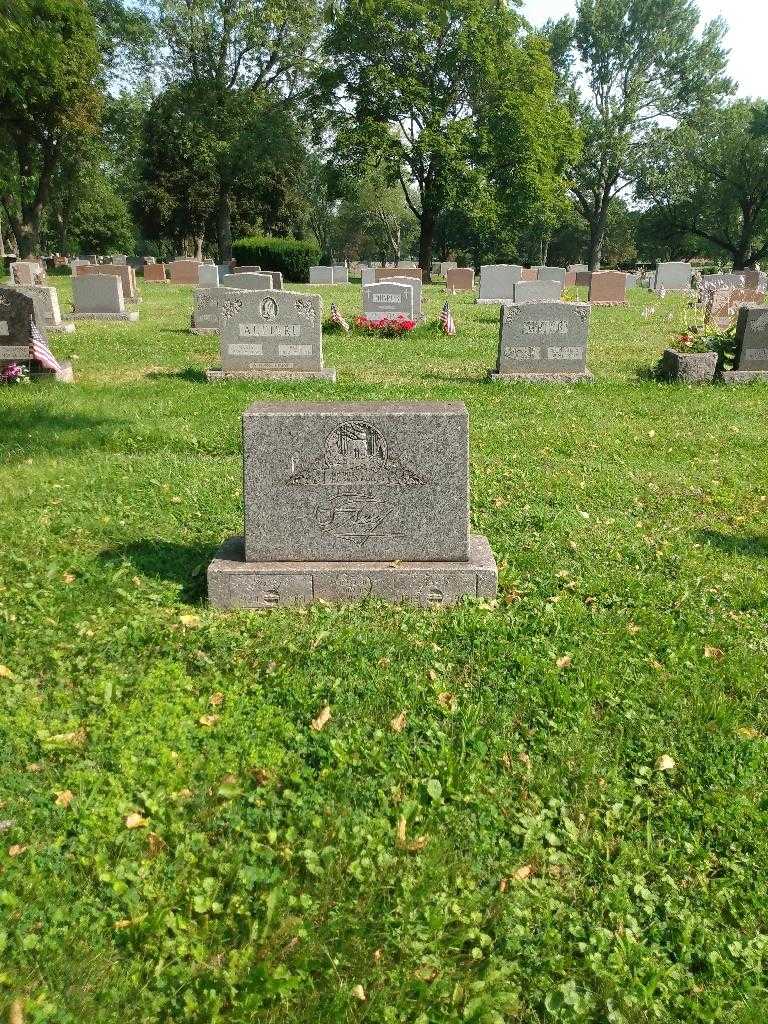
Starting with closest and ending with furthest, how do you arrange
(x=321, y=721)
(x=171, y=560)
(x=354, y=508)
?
(x=321, y=721) < (x=354, y=508) < (x=171, y=560)

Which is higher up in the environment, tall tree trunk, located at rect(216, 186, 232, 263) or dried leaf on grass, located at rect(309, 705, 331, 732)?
tall tree trunk, located at rect(216, 186, 232, 263)

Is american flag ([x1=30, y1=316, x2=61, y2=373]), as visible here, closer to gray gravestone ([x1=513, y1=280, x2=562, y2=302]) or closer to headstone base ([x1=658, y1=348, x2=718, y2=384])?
headstone base ([x1=658, y1=348, x2=718, y2=384])

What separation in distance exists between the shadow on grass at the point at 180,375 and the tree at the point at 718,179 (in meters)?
44.5

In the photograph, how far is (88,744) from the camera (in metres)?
3.36

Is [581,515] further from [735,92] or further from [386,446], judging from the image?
[735,92]

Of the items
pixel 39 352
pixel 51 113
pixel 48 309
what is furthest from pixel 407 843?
pixel 51 113

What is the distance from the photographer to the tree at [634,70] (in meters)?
45.5

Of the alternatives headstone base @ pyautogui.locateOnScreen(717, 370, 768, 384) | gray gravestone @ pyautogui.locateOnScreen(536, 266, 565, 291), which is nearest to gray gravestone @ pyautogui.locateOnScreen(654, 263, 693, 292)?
gray gravestone @ pyautogui.locateOnScreen(536, 266, 565, 291)

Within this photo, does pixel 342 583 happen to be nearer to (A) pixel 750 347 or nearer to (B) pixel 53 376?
(B) pixel 53 376

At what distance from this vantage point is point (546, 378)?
1165 centimetres

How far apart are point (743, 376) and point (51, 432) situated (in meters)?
9.91

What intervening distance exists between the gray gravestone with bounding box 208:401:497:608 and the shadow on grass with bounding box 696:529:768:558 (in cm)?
207

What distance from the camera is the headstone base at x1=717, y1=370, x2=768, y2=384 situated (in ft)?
37.8

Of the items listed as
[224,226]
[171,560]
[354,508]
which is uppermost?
[224,226]
